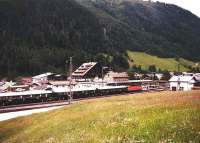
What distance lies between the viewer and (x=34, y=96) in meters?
93.6

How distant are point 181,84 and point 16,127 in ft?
322

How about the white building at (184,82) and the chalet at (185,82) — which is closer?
the chalet at (185,82)

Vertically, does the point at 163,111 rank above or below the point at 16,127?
above

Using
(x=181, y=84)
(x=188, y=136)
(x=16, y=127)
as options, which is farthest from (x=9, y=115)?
(x=181, y=84)

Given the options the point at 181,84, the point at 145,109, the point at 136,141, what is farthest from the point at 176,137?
the point at 181,84

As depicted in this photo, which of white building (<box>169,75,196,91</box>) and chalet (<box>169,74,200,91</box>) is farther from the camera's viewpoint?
white building (<box>169,75,196,91</box>)

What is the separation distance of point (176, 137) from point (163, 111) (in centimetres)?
763

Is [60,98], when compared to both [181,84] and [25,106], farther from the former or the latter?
[181,84]

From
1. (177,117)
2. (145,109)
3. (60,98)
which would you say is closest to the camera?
(177,117)

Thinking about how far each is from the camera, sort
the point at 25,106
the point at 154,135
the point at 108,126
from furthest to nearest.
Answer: the point at 25,106, the point at 108,126, the point at 154,135

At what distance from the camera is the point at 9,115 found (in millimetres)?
69875

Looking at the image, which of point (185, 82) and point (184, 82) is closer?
point (185, 82)

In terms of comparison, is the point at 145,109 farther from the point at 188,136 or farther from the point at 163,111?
the point at 188,136

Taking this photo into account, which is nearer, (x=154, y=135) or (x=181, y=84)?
(x=154, y=135)
